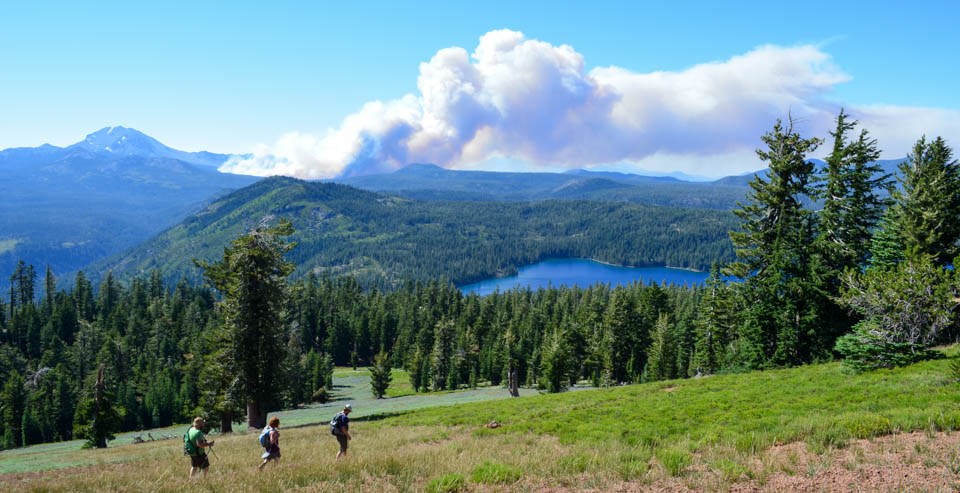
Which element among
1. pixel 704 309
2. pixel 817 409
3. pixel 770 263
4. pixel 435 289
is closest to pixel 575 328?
pixel 704 309

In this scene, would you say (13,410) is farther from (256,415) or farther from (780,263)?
(780,263)

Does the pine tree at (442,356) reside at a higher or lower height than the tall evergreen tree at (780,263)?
lower

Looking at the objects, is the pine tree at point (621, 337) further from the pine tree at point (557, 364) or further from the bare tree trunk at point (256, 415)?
the bare tree trunk at point (256, 415)

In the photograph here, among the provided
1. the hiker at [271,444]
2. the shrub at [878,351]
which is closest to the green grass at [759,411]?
the shrub at [878,351]

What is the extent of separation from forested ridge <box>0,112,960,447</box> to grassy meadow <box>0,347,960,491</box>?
5.19 meters

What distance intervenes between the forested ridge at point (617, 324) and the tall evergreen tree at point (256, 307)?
4.3 inches

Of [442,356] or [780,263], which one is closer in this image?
[780,263]

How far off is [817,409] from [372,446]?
17256 millimetres

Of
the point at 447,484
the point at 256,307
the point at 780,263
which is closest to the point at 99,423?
the point at 256,307

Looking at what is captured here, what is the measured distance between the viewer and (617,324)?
225ft

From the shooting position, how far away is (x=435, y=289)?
15000cm

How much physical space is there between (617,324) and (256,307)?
48921 mm

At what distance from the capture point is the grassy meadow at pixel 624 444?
1138 cm

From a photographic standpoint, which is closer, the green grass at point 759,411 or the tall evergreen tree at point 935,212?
the green grass at point 759,411
